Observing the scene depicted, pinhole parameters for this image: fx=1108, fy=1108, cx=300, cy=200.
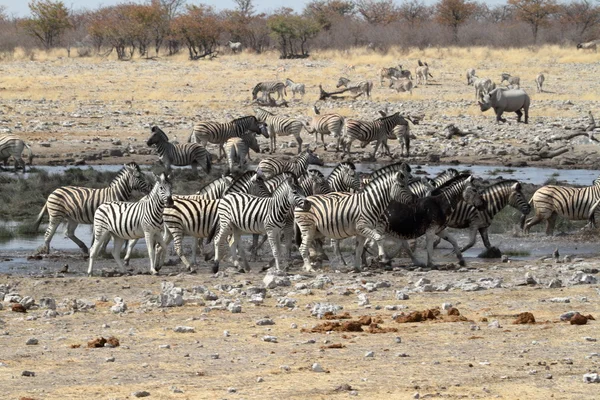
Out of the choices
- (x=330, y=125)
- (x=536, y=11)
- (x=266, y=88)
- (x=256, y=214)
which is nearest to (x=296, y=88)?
(x=266, y=88)

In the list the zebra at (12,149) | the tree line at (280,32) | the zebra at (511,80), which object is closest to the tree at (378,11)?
the tree line at (280,32)

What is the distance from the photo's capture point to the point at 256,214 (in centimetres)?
1229

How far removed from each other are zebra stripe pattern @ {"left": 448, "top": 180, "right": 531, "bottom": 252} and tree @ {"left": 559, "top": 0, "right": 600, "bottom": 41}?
4419 cm

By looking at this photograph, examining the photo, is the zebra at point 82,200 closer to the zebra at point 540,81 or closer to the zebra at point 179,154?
the zebra at point 179,154

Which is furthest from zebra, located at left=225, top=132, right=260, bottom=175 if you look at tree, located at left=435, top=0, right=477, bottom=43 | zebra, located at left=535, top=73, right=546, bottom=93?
tree, located at left=435, top=0, right=477, bottom=43

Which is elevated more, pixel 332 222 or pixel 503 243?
pixel 332 222

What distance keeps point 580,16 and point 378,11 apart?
21.0 m

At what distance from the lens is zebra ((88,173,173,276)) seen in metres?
12.2

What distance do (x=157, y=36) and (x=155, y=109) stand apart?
2406 cm

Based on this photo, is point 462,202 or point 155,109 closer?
A: point 462,202

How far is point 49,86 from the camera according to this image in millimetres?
37250

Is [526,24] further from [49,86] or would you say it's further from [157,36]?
[49,86]

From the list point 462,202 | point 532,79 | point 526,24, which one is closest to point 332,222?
point 462,202

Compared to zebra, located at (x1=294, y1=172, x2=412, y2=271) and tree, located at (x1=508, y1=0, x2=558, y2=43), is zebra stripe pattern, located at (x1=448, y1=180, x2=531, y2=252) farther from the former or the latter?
tree, located at (x1=508, y1=0, x2=558, y2=43)
